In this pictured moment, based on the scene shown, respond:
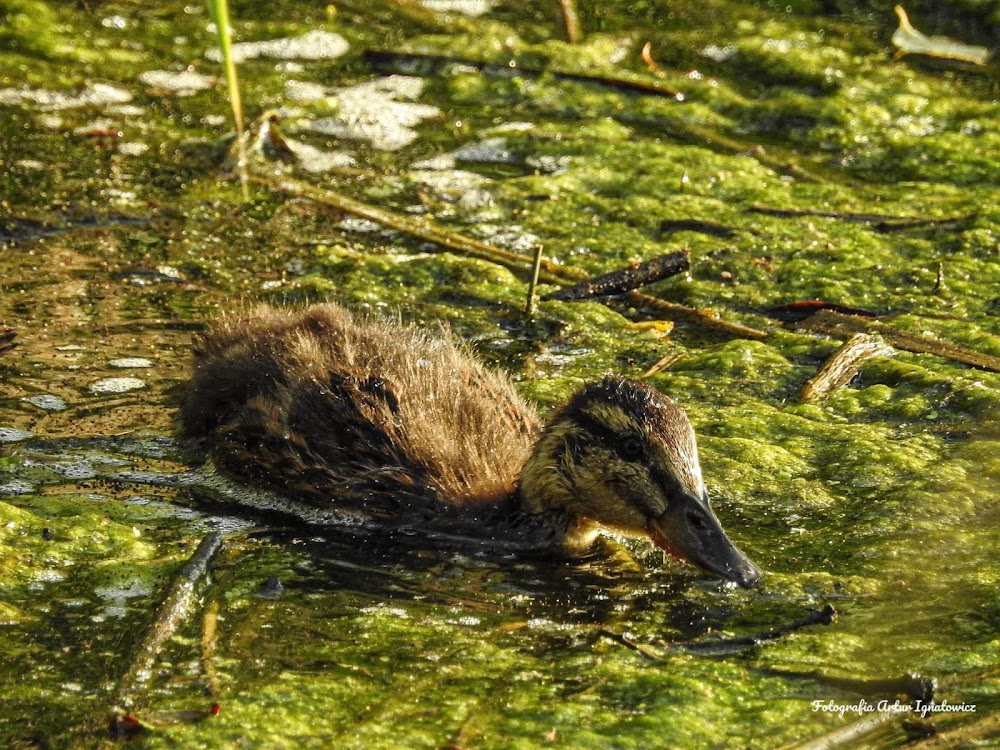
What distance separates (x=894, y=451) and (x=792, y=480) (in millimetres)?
470

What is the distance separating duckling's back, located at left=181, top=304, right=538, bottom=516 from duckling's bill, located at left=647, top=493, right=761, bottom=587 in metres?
0.73

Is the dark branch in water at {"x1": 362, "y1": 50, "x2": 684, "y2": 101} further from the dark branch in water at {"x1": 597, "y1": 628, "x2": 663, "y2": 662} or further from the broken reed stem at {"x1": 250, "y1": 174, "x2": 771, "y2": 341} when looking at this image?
the dark branch in water at {"x1": 597, "y1": 628, "x2": 663, "y2": 662}

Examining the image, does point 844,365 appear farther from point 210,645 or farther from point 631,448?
point 210,645

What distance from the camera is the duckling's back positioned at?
208 inches

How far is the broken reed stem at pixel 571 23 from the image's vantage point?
10.8 m

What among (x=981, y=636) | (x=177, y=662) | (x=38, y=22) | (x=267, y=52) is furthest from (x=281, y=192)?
(x=981, y=636)

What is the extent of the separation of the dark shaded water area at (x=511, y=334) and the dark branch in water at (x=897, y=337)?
10cm

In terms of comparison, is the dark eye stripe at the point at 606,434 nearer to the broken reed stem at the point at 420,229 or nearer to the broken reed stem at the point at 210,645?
the broken reed stem at the point at 210,645

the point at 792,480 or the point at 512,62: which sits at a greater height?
the point at 512,62

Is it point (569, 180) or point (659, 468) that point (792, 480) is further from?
point (569, 180)

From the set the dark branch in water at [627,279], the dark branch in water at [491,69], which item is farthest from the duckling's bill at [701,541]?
the dark branch in water at [491,69]

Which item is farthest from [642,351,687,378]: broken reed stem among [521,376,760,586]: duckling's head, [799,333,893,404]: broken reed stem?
[521,376,760,586]: duckling's head

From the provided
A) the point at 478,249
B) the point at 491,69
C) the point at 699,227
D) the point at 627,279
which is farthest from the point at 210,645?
the point at 491,69

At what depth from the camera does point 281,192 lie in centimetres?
819
